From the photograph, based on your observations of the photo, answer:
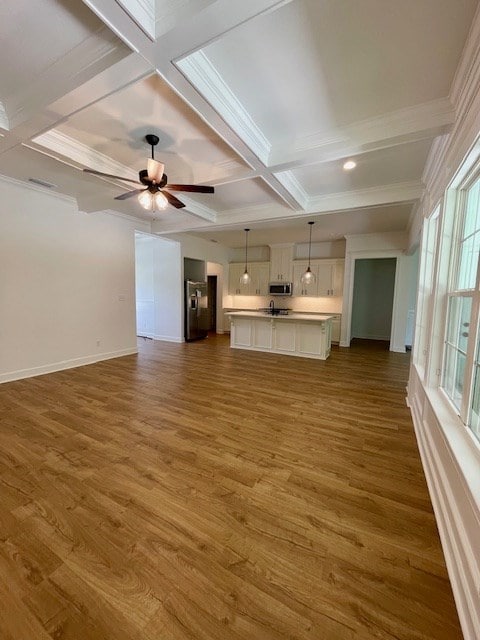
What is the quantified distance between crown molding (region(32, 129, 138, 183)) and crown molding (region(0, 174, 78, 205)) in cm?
138

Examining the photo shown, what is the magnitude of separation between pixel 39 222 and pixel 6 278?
100 cm

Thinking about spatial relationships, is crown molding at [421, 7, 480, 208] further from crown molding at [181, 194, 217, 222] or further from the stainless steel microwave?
the stainless steel microwave

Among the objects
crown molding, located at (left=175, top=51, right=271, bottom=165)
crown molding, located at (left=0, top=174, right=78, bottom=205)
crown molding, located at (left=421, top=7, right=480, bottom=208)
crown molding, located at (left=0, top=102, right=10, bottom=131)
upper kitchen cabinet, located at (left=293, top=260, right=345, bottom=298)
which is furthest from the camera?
upper kitchen cabinet, located at (left=293, top=260, right=345, bottom=298)

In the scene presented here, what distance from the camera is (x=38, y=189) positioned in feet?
13.3

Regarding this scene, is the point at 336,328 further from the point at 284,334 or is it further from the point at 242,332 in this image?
the point at 242,332

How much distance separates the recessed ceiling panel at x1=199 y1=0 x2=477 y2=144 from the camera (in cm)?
147

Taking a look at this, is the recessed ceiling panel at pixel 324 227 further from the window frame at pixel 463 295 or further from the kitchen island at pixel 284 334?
the window frame at pixel 463 295

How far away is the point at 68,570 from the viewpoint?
131cm

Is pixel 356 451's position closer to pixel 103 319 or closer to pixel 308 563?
pixel 308 563

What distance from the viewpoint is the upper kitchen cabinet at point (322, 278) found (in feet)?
23.4

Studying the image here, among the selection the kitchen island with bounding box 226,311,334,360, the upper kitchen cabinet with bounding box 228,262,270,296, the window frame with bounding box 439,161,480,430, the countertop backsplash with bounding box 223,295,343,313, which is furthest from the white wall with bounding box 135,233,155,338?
the window frame with bounding box 439,161,480,430

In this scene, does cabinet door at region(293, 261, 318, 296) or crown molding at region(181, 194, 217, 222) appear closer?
crown molding at region(181, 194, 217, 222)

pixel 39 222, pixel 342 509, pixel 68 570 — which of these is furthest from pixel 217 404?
pixel 39 222

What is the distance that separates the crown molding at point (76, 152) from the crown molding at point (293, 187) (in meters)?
1.96
